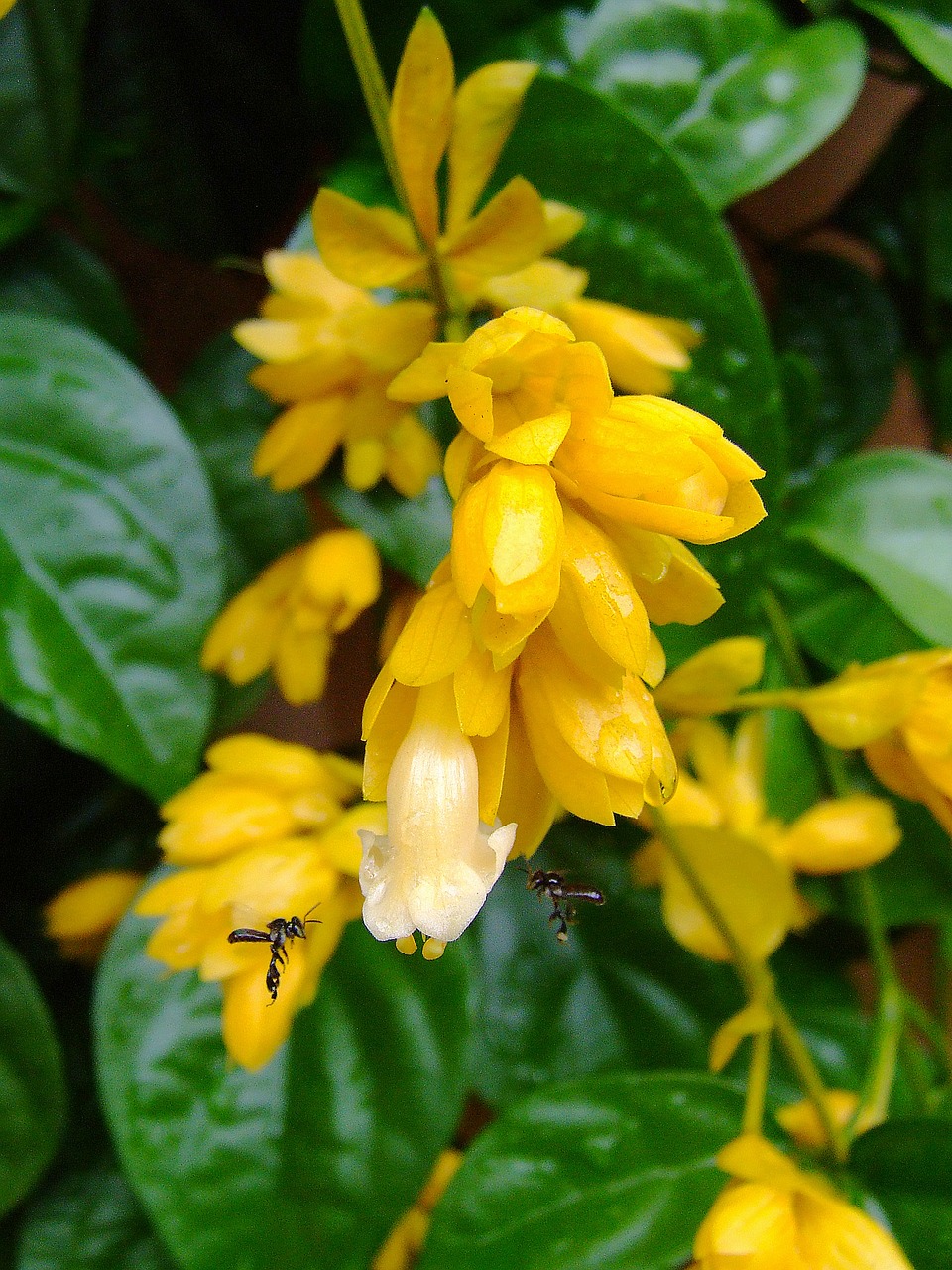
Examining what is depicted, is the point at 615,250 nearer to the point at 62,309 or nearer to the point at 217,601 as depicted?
the point at 217,601

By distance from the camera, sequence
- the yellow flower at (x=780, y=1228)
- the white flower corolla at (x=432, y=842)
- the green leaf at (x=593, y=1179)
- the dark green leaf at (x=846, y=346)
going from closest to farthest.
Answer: the white flower corolla at (x=432, y=842), the yellow flower at (x=780, y=1228), the green leaf at (x=593, y=1179), the dark green leaf at (x=846, y=346)

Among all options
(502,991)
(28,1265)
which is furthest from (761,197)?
(28,1265)

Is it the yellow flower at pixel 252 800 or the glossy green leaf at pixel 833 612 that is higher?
the yellow flower at pixel 252 800

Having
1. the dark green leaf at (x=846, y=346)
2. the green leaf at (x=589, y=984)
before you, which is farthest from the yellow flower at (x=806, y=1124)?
the dark green leaf at (x=846, y=346)

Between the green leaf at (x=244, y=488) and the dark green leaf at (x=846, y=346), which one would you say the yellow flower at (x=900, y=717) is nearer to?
the green leaf at (x=244, y=488)

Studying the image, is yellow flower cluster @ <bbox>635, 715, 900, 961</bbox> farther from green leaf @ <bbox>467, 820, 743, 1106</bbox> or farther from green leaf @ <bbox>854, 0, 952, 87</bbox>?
green leaf @ <bbox>854, 0, 952, 87</bbox>

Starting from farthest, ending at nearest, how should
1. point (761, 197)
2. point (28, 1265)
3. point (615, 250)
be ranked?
point (761, 197) → point (28, 1265) → point (615, 250)
